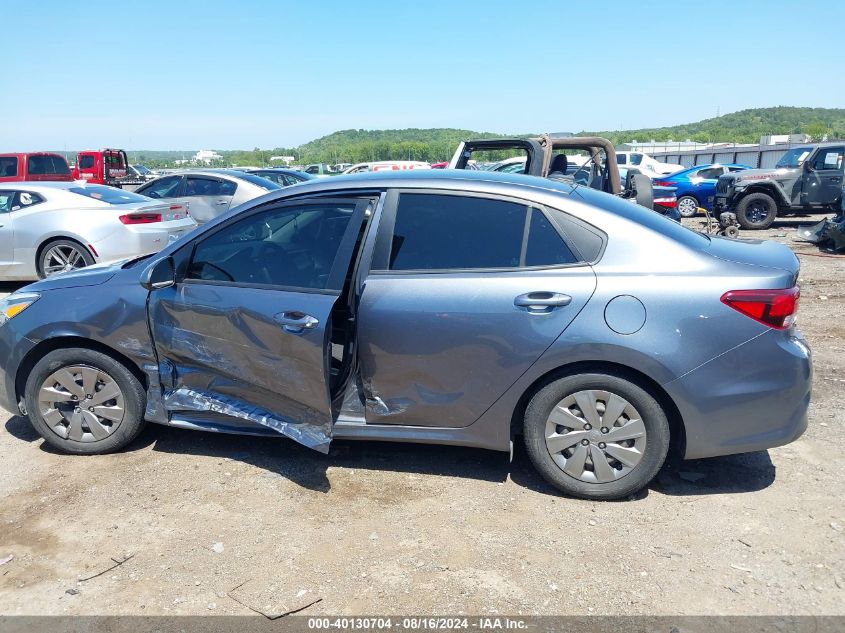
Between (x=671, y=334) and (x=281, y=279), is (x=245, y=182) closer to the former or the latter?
(x=281, y=279)

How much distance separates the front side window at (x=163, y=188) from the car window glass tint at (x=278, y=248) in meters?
9.26

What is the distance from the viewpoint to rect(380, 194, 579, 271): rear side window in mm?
3756

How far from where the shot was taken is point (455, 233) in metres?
3.87

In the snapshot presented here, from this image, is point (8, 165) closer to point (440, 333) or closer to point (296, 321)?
point (296, 321)

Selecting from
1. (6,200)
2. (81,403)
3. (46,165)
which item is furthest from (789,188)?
(46,165)

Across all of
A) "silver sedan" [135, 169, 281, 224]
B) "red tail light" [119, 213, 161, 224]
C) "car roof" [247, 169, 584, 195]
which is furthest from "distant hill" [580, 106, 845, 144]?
"car roof" [247, 169, 584, 195]

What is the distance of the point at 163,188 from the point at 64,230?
4.09 metres

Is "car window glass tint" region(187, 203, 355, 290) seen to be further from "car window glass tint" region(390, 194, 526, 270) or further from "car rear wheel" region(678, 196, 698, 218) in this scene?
"car rear wheel" region(678, 196, 698, 218)

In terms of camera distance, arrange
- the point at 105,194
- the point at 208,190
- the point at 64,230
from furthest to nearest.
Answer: the point at 208,190
the point at 105,194
the point at 64,230

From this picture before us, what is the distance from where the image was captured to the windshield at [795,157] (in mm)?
16375

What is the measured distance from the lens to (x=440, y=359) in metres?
3.78

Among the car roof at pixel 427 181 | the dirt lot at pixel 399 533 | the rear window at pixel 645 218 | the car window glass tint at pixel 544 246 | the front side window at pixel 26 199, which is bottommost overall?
the dirt lot at pixel 399 533

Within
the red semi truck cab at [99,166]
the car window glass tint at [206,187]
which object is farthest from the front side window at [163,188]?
the red semi truck cab at [99,166]

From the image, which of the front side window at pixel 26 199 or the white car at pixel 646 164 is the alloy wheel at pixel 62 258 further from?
the white car at pixel 646 164
